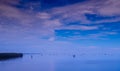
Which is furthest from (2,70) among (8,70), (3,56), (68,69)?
(3,56)

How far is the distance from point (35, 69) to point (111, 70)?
1.48 meters

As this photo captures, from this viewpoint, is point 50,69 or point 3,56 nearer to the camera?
point 50,69

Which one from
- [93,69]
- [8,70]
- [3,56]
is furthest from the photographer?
[3,56]

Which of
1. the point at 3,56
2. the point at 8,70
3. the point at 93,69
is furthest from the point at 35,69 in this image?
the point at 3,56

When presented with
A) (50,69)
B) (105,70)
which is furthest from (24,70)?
(105,70)

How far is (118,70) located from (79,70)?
2.56ft

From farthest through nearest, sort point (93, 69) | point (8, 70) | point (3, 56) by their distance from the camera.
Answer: point (3, 56)
point (93, 69)
point (8, 70)

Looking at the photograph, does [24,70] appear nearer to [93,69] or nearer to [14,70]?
[14,70]

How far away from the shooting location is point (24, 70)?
4.43 metres

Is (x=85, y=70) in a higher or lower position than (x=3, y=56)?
lower

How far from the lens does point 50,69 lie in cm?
453

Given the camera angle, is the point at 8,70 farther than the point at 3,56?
No

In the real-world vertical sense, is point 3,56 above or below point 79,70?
above

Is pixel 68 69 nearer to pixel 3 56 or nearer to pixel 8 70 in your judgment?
pixel 8 70
